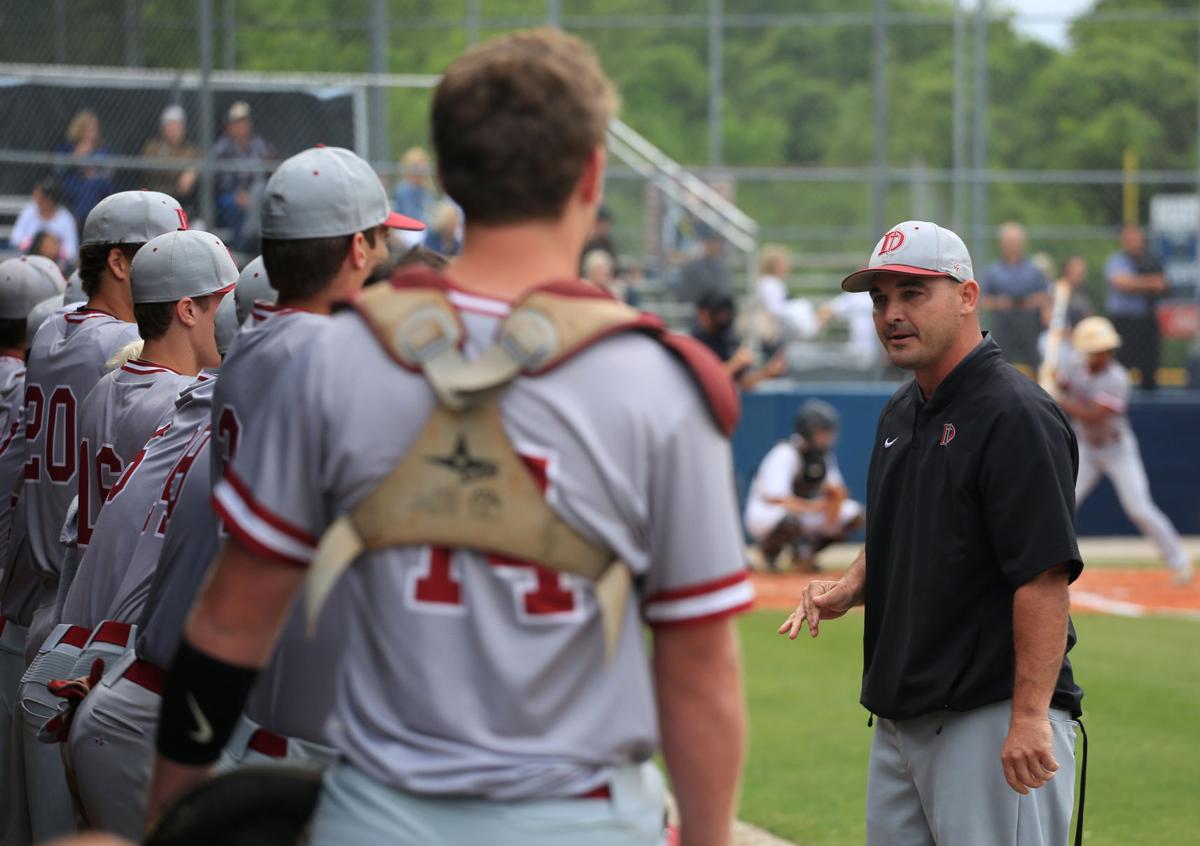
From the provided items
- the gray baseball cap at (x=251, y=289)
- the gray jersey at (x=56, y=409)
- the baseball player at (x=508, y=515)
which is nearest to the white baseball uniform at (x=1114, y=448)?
the gray jersey at (x=56, y=409)

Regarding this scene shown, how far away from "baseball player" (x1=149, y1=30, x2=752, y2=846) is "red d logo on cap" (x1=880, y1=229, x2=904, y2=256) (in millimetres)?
2412

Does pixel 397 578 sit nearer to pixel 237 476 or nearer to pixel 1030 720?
pixel 237 476

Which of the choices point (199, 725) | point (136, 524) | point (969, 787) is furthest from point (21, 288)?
point (199, 725)

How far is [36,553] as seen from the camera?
18.3ft

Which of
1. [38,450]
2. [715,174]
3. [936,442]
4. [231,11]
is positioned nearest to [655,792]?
[936,442]

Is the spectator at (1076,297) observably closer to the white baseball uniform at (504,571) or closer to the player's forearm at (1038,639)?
the player's forearm at (1038,639)

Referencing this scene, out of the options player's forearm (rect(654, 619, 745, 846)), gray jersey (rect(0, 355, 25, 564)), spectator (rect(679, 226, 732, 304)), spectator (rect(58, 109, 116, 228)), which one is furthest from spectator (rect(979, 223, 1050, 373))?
player's forearm (rect(654, 619, 745, 846))

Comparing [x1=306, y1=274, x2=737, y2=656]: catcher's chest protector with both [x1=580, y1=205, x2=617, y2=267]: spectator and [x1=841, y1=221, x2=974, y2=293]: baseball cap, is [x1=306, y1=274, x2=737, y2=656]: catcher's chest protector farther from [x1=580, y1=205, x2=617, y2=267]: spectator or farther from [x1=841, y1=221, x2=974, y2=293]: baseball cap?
[x1=580, y1=205, x2=617, y2=267]: spectator

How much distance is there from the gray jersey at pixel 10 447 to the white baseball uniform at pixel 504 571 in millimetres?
4045

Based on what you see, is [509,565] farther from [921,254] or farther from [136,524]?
[921,254]

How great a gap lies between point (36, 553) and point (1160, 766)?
6052 millimetres

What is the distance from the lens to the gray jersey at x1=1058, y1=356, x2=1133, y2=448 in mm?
16812

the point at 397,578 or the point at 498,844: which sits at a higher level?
the point at 397,578

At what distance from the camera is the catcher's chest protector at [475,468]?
240 centimetres
